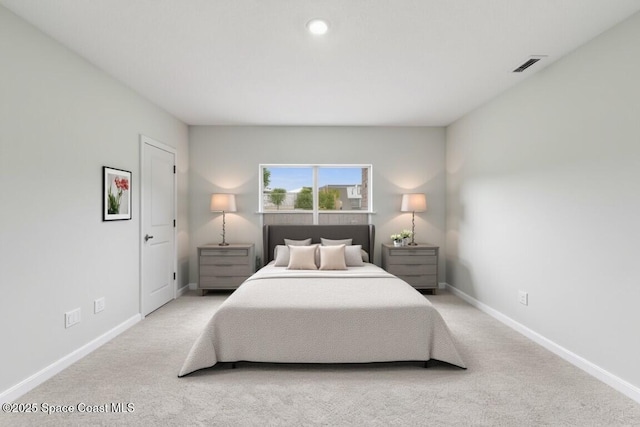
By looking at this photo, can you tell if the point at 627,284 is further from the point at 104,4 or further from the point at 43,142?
the point at 43,142

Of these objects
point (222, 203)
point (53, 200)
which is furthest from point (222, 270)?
point (53, 200)

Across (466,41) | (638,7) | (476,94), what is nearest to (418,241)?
(476,94)

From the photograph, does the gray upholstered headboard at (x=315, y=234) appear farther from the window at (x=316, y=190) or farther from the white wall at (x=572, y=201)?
the white wall at (x=572, y=201)

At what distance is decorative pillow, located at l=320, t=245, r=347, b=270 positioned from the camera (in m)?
4.12

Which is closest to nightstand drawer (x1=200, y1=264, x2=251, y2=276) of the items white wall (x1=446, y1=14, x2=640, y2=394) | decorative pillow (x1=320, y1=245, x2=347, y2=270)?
decorative pillow (x1=320, y1=245, x2=347, y2=270)

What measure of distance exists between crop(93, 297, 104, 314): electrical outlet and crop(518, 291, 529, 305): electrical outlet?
4112 millimetres

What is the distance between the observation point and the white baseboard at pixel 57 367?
7.22 ft

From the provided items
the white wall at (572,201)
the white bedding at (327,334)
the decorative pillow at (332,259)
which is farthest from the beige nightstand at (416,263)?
the white bedding at (327,334)

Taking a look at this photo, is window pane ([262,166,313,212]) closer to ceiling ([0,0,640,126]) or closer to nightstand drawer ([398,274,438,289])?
ceiling ([0,0,640,126])

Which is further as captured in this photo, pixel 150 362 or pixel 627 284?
pixel 150 362

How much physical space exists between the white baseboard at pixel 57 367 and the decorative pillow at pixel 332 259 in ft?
7.38

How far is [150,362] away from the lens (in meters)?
2.76

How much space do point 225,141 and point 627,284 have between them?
16.0 ft

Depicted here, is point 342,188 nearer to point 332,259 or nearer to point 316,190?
point 316,190
